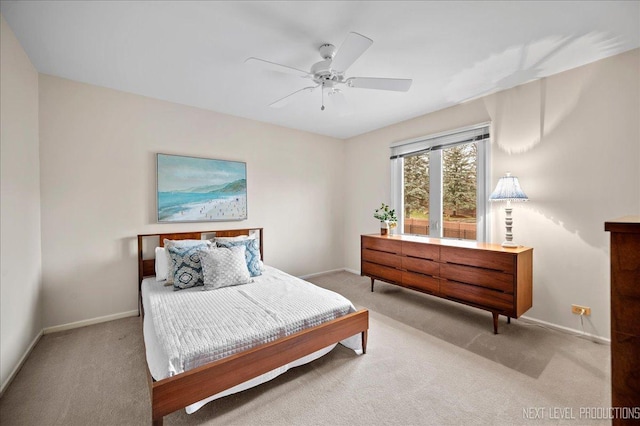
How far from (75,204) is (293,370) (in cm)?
282

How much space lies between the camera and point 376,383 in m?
2.02

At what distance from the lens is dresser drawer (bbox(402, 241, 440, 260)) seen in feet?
10.6

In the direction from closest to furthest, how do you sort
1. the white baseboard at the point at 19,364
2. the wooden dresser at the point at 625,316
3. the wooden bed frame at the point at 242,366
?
1. the wooden dresser at the point at 625,316
2. the wooden bed frame at the point at 242,366
3. the white baseboard at the point at 19,364

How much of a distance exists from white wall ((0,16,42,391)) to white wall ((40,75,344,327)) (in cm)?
14

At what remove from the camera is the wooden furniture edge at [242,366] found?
1.50m

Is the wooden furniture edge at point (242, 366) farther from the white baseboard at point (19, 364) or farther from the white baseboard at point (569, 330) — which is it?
the white baseboard at point (569, 330)

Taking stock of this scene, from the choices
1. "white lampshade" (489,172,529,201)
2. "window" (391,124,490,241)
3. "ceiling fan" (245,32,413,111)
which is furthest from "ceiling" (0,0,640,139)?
"white lampshade" (489,172,529,201)

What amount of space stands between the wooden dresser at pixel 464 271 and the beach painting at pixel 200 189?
83.8 inches

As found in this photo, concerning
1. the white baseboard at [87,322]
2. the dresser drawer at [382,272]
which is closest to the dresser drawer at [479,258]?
the dresser drawer at [382,272]

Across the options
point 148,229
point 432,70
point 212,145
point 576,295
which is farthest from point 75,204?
point 576,295

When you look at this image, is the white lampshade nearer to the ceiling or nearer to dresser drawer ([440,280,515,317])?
dresser drawer ([440,280,515,317])

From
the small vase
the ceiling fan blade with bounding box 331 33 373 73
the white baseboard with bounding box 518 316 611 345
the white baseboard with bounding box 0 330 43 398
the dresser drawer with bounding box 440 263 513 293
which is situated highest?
the ceiling fan blade with bounding box 331 33 373 73

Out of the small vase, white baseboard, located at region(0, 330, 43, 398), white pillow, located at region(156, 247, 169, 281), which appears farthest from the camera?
the small vase

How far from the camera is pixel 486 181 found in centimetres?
332
